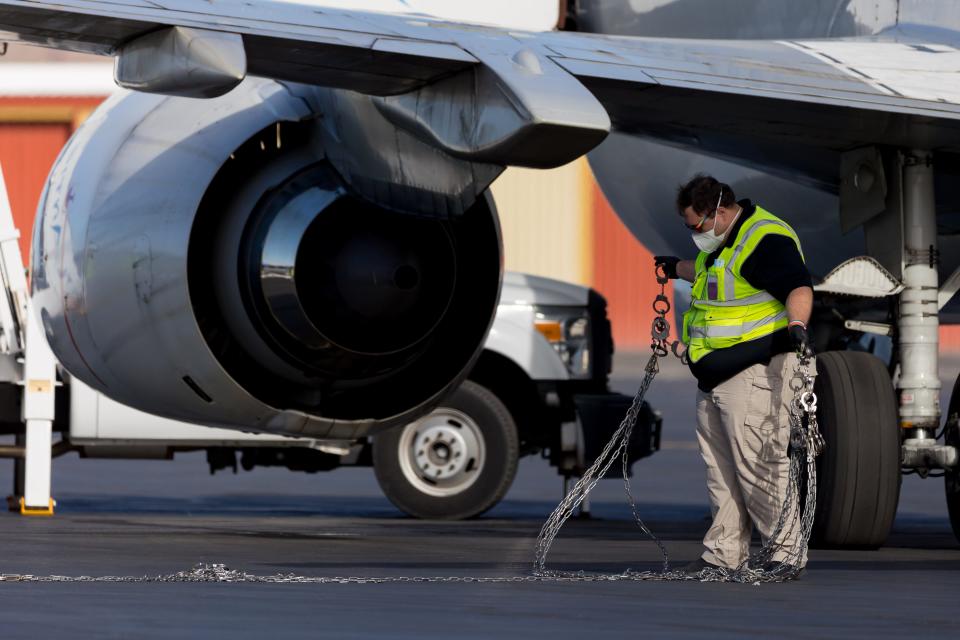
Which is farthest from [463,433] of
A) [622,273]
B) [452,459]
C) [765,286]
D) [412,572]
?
[622,273]

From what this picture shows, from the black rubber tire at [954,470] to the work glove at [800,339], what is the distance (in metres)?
1.83

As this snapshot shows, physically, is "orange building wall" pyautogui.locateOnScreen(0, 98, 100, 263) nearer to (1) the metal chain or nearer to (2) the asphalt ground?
(2) the asphalt ground

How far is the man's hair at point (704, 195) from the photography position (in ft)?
26.6

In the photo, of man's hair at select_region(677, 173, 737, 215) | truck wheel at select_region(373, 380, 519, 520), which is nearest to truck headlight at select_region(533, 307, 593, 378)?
truck wheel at select_region(373, 380, 519, 520)

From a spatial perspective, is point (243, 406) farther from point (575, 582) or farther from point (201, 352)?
point (575, 582)

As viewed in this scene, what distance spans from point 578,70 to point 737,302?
4.78 ft

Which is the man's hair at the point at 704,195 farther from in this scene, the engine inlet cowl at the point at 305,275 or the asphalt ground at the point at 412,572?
the asphalt ground at the point at 412,572

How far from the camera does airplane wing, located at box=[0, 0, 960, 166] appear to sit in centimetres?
655

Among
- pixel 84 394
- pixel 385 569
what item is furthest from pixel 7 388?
pixel 385 569

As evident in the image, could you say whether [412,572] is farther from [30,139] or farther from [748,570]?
[30,139]

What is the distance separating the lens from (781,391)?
797 cm

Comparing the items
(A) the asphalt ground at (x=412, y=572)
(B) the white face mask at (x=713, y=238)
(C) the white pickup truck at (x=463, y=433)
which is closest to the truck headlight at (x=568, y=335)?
(C) the white pickup truck at (x=463, y=433)

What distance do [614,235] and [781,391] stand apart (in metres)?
39.6

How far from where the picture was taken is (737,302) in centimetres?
805
